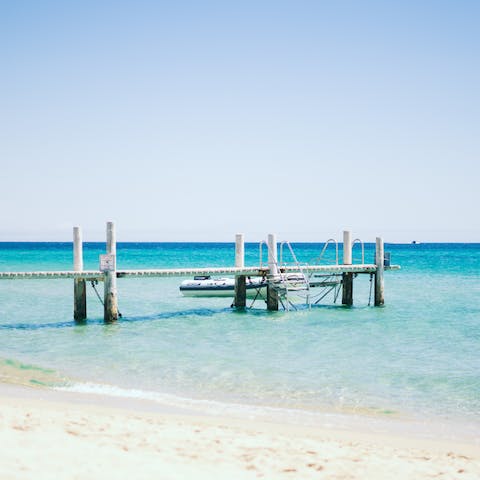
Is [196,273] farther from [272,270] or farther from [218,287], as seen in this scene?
[218,287]

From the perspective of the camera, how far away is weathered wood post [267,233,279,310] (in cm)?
2414

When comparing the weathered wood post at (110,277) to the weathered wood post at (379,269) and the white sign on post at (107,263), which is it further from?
the weathered wood post at (379,269)

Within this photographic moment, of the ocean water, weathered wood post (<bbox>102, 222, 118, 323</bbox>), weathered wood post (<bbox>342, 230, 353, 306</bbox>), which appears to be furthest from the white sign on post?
weathered wood post (<bbox>342, 230, 353, 306</bbox>)

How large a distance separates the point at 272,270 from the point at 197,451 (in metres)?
17.0

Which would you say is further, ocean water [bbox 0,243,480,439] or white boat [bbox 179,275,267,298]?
white boat [bbox 179,275,267,298]

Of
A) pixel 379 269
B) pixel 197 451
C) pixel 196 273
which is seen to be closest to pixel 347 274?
pixel 379 269

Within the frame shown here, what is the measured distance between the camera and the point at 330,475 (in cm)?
700

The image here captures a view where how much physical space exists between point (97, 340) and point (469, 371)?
Result: 34.1ft

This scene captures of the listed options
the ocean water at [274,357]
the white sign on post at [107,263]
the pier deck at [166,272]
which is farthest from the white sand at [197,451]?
the pier deck at [166,272]

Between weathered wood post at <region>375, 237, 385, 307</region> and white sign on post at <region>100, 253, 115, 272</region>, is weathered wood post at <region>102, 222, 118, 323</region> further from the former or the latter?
weathered wood post at <region>375, 237, 385, 307</region>

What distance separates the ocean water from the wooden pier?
0.68m

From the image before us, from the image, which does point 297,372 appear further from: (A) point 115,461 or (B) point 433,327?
(B) point 433,327

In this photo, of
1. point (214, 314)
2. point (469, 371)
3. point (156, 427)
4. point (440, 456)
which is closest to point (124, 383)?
point (156, 427)

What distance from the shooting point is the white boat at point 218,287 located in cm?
2755
